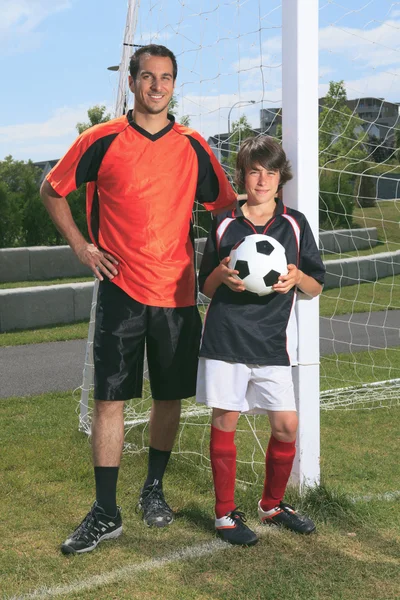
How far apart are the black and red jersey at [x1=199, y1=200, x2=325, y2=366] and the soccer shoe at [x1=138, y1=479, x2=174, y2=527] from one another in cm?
85

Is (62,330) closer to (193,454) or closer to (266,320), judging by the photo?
(193,454)

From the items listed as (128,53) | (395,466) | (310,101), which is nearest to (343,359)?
(395,466)

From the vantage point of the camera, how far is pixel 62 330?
34.2ft

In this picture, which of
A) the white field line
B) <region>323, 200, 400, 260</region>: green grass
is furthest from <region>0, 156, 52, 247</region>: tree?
the white field line

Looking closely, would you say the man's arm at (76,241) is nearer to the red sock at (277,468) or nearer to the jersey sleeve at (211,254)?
the jersey sleeve at (211,254)

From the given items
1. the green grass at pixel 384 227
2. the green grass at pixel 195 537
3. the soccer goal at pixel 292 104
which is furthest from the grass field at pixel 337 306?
the green grass at pixel 195 537

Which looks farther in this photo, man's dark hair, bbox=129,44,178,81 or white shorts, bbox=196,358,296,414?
man's dark hair, bbox=129,44,178,81

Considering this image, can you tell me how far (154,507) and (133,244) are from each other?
1235 millimetres

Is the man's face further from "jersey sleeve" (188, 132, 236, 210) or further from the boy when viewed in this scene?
the boy

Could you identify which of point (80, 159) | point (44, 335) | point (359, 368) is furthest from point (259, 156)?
point (44, 335)

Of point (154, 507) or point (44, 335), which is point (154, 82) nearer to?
point (154, 507)

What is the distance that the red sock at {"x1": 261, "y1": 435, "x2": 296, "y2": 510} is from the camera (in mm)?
3580

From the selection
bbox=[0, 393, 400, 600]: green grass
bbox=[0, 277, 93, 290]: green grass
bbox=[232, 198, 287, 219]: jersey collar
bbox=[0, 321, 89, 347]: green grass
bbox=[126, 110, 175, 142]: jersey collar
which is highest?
bbox=[126, 110, 175, 142]: jersey collar

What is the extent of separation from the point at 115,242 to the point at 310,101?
1.12 meters
